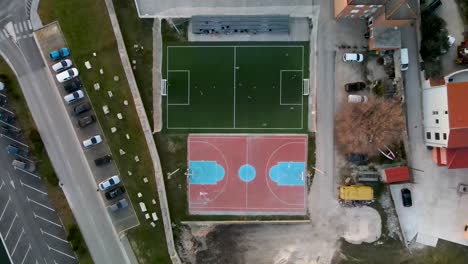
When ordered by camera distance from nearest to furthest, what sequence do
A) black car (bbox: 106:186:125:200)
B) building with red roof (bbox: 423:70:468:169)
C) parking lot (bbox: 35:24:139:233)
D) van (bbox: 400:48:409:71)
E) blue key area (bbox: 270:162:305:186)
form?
building with red roof (bbox: 423:70:468:169) → van (bbox: 400:48:409:71) → black car (bbox: 106:186:125:200) → parking lot (bbox: 35:24:139:233) → blue key area (bbox: 270:162:305:186)

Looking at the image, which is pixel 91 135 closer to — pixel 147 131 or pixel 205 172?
pixel 147 131

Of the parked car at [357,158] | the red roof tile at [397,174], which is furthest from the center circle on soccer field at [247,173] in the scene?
the red roof tile at [397,174]

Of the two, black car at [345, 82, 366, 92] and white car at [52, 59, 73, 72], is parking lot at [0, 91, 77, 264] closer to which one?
white car at [52, 59, 73, 72]

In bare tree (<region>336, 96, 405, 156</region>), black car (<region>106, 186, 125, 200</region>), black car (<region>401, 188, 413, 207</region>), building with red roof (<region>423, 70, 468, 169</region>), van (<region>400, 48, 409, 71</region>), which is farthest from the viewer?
black car (<region>106, 186, 125, 200</region>)

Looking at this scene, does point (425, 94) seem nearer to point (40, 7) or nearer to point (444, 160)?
point (444, 160)

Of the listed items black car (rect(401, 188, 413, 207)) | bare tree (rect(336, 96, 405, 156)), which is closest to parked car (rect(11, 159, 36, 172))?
bare tree (rect(336, 96, 405, 156))

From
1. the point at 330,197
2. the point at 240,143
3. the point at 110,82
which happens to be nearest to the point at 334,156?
the point at 330,197

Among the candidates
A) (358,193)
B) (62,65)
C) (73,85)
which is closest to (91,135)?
(73,85)

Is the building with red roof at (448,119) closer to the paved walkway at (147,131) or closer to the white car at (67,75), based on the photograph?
the paved walkway at (147,131)
